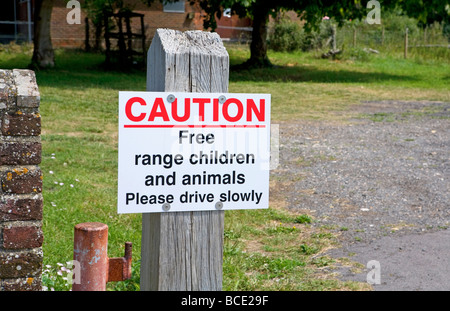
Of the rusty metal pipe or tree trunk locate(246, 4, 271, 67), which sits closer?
the rusty metal pipe

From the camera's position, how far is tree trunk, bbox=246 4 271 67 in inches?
882

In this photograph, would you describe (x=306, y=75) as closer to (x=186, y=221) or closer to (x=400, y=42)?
(x=400, y=42)

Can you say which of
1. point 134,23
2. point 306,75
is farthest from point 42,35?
point 134,23

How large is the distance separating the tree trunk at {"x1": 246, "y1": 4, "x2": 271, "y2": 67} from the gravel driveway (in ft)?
35.0

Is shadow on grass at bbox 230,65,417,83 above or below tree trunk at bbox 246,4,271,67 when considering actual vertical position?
below

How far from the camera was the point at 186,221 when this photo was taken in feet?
7.83

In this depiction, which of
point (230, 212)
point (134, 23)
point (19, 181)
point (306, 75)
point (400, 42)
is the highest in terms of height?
point (134, 23)

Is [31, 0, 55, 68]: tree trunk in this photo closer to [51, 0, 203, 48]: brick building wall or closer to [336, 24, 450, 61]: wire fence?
[51, 0, 203, 48]: brick building wall

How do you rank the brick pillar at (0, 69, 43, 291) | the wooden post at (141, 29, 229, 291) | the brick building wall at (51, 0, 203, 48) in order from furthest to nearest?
the brick building wall at (51, 0, 203, 48)
the brick pillar at (0, 69, 43, 291)
the wooden post at (141, 29, 229, 291)

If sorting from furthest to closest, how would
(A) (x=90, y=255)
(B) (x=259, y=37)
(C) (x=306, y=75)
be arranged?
(B) (x=259, y=37) → (C) (x=306, y=75) → (A) (x=90, y=255)

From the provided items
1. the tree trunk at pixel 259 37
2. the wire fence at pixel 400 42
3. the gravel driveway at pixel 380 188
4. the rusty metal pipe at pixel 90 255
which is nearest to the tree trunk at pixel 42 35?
the tree trunk at pixel 259 37

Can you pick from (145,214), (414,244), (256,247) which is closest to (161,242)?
(145,214)

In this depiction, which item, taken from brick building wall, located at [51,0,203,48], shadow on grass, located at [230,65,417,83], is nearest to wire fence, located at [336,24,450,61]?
shadow on grass, located at [230,65,417,83]

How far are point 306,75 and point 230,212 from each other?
15949mm
